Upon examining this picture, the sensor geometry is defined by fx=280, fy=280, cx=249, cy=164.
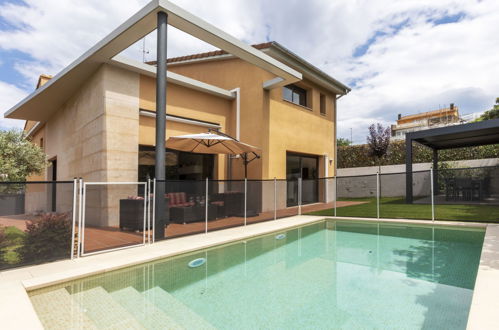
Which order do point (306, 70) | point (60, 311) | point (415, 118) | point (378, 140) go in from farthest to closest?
point (415, 118)
point (378, 140)
point (306, 70)
point (60, 311)

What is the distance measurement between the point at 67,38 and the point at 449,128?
699 inches

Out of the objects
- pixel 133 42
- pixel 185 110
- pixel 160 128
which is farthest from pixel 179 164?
pixel 133 42

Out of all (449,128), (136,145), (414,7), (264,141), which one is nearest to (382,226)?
(264,141)

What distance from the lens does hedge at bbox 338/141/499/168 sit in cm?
1811

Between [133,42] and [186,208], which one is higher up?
[133,42]

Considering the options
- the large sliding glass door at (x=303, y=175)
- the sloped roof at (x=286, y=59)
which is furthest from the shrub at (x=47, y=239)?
the sloped roof at (x=286, y=59)

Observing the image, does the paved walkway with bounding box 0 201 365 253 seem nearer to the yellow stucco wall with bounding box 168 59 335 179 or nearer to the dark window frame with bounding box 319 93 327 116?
the yellow stucco wall with bounding box 168 59 335 179

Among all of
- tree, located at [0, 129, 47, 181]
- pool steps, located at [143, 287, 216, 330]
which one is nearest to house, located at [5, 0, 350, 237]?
tree, located at [0, 129, 47, 181]

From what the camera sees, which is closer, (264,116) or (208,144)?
(208,144)

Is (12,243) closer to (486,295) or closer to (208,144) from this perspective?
(208,144)

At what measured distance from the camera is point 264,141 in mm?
11805

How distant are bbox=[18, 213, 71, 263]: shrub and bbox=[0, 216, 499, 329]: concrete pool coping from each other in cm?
19

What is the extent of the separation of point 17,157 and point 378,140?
20705 millimetres

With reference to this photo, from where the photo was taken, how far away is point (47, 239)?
496 cm
